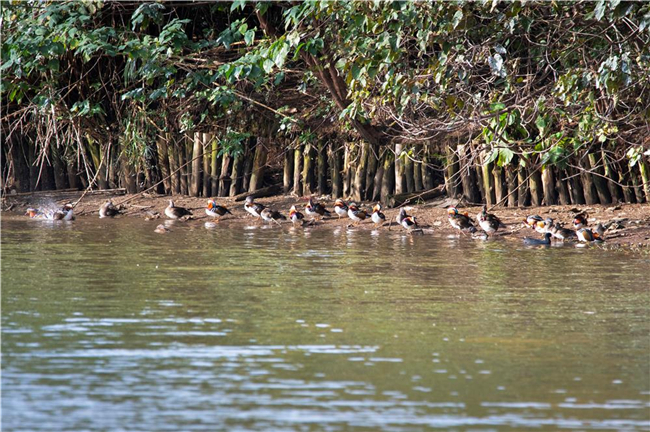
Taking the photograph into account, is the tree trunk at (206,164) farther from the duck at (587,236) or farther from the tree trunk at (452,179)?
the duck at (587,236)

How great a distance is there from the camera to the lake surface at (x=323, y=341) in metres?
4.95

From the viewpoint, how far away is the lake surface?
195 inches

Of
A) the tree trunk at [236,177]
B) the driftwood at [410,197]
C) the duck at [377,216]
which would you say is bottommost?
the duck at [377,216]

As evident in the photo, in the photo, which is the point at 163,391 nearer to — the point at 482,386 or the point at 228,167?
the point at 482,386

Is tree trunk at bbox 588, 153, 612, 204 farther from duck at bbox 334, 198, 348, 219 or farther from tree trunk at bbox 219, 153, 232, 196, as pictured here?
tree trunk at bbox 219, 153, 232, 196

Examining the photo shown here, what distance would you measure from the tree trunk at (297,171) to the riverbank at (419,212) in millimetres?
200

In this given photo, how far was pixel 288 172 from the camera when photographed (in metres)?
17.7

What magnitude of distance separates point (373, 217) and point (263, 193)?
10.6 ft

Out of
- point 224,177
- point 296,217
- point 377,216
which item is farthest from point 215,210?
point 377,216

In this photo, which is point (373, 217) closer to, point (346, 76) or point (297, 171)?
point (297, 171)

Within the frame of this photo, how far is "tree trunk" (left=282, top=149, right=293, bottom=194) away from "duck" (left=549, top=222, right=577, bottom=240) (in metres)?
5.84

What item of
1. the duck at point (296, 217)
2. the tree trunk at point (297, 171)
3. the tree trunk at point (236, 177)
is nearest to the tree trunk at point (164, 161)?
the tree trunk at point (236, 177)

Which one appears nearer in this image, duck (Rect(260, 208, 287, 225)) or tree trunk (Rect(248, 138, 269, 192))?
duck (Rect(260, 208, 287, 225))

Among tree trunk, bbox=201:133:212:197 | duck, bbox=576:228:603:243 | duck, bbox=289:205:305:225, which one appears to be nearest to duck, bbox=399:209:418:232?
duck, bbox=289:205:305:225
